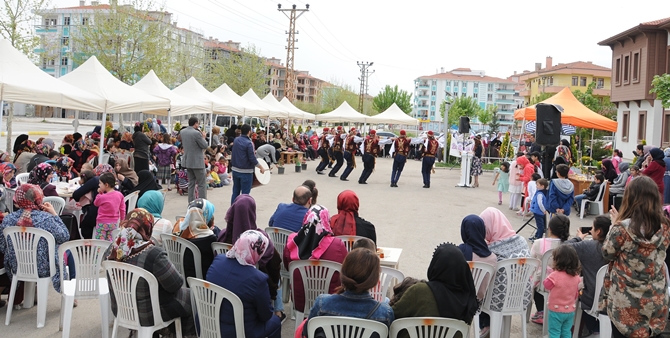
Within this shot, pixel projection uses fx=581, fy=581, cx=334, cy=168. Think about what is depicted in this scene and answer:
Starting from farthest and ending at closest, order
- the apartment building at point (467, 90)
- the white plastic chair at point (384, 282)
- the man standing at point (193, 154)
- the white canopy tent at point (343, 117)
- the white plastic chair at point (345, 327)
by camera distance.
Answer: the apartment building at point (467, 90) → the white canopy tent at point (343, 117) → the man standing at point (193, 154) → the white plastic chair at point (384, 282) → the white plastic chair at point (345, 327)

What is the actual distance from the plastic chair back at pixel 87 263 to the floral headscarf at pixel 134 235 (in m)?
0.73

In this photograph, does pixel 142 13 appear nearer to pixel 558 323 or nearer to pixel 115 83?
pixel 115 83

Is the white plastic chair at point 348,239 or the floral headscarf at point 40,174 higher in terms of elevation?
the floral headscarf at point 40,174

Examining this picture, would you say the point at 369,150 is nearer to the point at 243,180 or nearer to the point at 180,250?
the point at 243,180

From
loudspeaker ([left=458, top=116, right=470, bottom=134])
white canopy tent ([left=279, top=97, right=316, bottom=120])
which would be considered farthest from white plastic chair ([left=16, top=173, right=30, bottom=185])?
white canopy tent ([left=279, top=97, right=316, bottom=120])

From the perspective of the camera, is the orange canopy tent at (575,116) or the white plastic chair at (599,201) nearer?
the white plastic chair at (599,201)

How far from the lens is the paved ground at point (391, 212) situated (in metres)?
5.49

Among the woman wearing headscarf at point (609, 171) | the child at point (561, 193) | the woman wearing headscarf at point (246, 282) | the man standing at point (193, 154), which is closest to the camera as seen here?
the woman wearing headscarf at point (246, 282)

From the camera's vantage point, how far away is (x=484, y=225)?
16.5 ft

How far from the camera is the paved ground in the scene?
549 centimetres

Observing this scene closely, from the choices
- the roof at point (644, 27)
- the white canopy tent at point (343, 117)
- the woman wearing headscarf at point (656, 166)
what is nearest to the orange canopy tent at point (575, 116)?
the woman wearing headscarf at point (656, 166)

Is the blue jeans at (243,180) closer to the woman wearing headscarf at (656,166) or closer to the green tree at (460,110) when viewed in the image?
the woman wearing headscarf at (656,166)

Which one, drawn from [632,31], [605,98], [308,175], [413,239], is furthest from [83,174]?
[605,98]

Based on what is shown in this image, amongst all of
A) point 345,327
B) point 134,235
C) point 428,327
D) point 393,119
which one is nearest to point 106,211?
point 134,235
